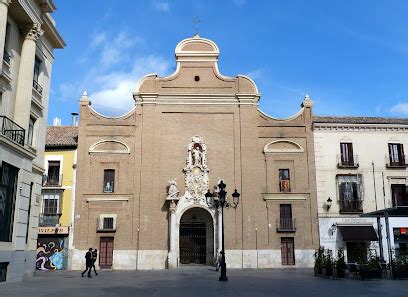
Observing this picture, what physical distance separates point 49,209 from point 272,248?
16.6 meters

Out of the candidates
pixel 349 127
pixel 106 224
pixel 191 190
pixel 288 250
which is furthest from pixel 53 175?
pixel 349 127

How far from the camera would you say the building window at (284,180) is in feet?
112

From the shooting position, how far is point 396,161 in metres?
35.0

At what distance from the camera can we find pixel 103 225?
32.7 meters

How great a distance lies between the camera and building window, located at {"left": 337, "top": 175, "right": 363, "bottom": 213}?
1328 inches

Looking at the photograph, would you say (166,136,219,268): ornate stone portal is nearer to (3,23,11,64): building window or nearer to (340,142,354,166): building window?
(340,142,354,166): building window

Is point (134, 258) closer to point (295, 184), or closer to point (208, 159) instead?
point (208, 159)

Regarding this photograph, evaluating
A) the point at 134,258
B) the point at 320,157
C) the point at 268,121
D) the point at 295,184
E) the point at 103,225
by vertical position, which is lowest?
the point at 134,258

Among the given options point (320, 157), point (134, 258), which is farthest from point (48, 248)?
point (320, 157)

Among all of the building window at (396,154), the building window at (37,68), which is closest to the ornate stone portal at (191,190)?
the building window at (37,68)

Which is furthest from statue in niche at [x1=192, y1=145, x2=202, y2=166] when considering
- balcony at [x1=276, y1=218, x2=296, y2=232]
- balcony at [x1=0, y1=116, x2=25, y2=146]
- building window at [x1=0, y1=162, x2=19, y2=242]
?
building window at [x1=0, y1=162, x2=19, y2=242]

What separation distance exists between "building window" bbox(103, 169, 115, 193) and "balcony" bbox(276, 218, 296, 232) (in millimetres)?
12537

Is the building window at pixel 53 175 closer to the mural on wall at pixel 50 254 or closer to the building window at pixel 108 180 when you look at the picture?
the building window at pixel 108 180

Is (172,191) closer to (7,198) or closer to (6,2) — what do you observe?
(7,198)
